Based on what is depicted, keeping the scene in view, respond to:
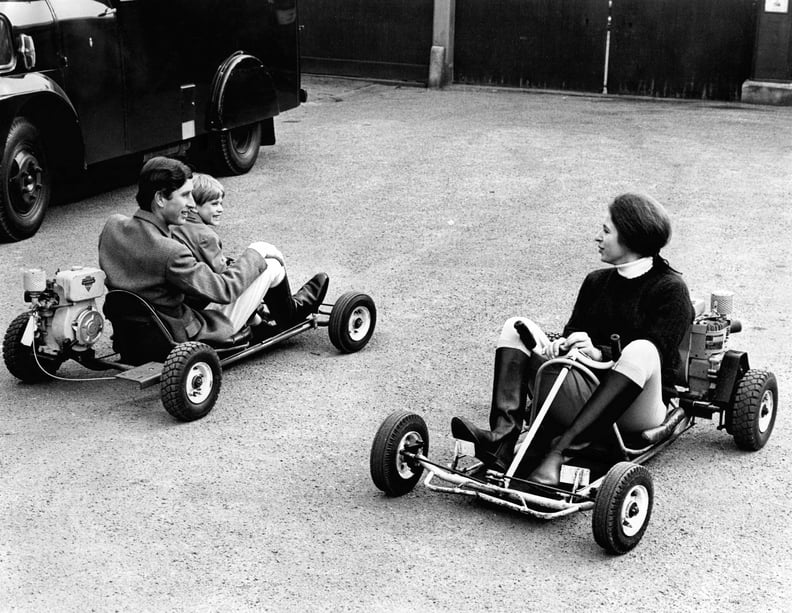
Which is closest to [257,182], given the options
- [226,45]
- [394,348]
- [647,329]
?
[226,45]

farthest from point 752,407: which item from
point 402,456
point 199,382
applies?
point 199,382

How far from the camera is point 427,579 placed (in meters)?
4.30

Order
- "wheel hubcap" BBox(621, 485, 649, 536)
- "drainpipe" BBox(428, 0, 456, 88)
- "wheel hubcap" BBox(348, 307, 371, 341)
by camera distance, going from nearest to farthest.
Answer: "wheel hubcap" BBox(621, 485, 649, 536), "wheel hubcap" BBox(348, 307, 371, 341), "drainpipe" BBox(428, 0, 456, 88)

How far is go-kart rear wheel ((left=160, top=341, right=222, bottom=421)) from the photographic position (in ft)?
18.2

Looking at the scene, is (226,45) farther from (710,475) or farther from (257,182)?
(710,475)

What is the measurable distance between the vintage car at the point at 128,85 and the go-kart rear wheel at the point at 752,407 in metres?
5.76

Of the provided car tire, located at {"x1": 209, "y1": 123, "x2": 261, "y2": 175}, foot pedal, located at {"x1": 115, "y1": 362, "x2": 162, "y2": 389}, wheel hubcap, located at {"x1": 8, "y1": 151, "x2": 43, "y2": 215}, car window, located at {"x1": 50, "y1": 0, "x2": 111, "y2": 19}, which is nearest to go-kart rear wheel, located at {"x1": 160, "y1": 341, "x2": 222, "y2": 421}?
foot pedal, located at {"x1": 115, "y1": 362, "x2": 162, "y2": 389}

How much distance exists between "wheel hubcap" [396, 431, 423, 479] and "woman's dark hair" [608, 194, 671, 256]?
1164 millimetres

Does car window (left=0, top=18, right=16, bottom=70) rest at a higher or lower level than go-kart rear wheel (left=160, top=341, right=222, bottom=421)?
higher

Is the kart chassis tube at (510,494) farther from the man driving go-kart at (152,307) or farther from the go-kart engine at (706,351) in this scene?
the man driving go-kart at (152,307)

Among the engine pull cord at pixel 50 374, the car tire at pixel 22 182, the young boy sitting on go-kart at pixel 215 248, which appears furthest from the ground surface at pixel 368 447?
the young boy sitting on go-kart at pixel 215 248

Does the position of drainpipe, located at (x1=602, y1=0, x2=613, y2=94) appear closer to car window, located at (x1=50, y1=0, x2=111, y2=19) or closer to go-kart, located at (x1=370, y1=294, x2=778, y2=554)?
car window, located at (x1=50, y1=0, x2=111, y2=19)

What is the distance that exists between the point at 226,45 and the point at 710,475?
23.6ft

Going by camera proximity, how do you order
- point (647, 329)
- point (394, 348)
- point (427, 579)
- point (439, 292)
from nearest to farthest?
1. point (427, 579)
2. point (647, 329)
3. point (394, 348)
4. point (439, 292)
